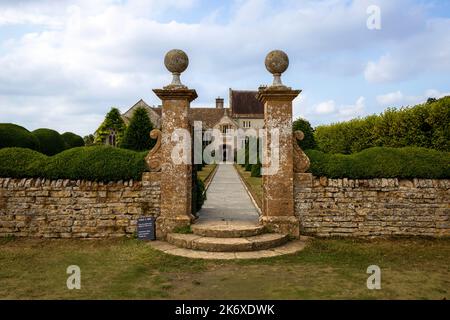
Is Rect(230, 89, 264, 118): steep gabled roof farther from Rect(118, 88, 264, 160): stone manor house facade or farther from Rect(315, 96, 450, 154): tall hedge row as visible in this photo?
Rect(315, 96, 450, 154): tall hedge row

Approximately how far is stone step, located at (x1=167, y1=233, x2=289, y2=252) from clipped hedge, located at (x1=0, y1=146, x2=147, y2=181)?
5.94 feet

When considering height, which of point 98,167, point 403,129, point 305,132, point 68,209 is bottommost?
point 68,209

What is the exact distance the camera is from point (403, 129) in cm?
1066

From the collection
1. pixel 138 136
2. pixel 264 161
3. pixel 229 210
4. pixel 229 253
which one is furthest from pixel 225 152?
pixel 229 253

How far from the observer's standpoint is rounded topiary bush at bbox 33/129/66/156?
16420 mm

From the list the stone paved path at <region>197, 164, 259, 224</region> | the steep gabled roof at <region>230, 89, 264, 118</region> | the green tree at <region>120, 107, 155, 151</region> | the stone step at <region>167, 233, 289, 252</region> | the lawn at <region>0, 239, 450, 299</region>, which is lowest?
the lawn at <region>0, 239, 450, 299</region>

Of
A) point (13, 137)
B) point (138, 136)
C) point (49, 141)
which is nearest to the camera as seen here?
point (138, 136)

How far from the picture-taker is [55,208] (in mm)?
7484

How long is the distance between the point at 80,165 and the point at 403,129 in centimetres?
986

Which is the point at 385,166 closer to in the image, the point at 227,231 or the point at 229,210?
the point at 227,231

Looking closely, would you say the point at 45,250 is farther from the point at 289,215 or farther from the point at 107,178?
the point at 289,215

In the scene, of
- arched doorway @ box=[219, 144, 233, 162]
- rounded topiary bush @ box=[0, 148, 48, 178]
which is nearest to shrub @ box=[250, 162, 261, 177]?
rounded topiary bush @ box=[0, 148, 48, 178]

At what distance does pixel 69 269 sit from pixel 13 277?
824 mm
